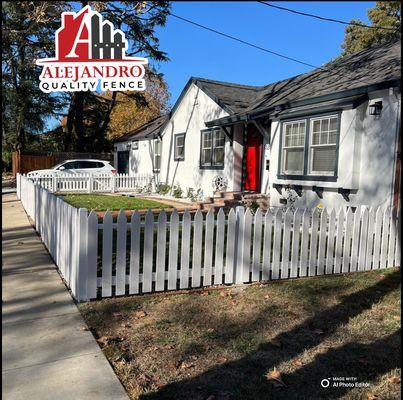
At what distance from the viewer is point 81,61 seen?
15.6 m

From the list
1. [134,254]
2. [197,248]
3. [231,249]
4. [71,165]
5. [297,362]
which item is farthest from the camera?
[71,165]

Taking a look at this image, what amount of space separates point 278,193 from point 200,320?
26.5 feet

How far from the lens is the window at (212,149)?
50.6 ft

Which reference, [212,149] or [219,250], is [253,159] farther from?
[219,250]

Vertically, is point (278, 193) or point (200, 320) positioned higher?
point (278, 193)

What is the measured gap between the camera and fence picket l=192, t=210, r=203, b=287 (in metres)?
5.28

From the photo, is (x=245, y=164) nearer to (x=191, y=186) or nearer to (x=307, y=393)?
(x=191, y=186)

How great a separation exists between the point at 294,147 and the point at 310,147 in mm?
700

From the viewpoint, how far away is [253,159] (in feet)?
46.0

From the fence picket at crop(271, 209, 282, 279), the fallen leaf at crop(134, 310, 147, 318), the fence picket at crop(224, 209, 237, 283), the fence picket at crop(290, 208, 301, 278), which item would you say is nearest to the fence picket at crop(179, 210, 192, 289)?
the fence picket at crop(224, 209, 237, 283)

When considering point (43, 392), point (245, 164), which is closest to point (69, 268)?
point (43, 392)

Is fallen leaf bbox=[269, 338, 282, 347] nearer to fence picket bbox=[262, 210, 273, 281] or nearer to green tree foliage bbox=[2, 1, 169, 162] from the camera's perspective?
fence picket bbox=[262, 210, 273, 281]

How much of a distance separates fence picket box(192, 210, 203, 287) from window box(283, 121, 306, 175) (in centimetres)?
629

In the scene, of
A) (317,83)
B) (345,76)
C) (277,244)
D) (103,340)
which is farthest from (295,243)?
(317,83)
